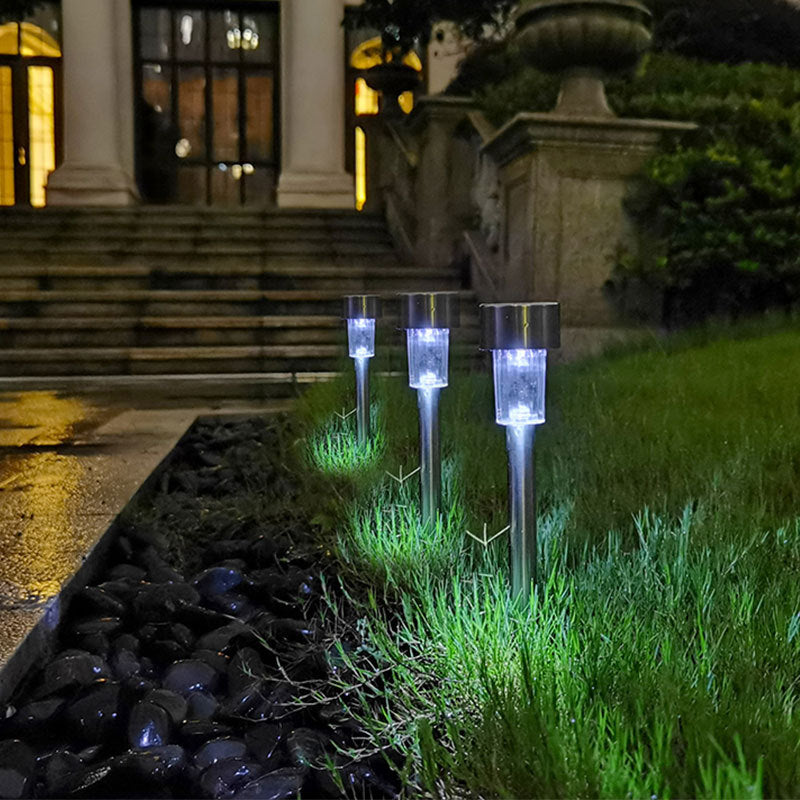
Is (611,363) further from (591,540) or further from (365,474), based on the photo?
(591,540)

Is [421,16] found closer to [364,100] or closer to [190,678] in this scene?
[364,100]

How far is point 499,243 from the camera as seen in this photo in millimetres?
7805

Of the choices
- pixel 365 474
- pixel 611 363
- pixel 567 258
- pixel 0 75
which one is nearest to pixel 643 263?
pixel 567 258

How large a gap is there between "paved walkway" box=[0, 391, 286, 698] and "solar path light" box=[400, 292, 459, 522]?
0.88 meters

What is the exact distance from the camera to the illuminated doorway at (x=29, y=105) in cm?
1571


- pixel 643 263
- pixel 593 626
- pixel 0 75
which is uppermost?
pixel 0 75

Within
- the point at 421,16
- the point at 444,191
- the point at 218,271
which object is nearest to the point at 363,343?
the point at 218,271

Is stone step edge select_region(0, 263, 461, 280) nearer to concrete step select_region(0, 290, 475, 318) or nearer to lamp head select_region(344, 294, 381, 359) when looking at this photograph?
concrete step select_region(0, 290, 475, 318)

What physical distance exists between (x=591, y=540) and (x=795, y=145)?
573 centimetres

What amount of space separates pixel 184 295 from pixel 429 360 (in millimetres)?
6082

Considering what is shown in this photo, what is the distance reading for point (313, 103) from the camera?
1309 cm

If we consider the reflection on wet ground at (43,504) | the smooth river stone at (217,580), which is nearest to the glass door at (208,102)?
the reflection on wet ground at (43,504)

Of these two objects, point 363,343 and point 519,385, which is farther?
point 363,343

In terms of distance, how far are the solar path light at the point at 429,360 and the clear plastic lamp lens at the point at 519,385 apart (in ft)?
2.27
